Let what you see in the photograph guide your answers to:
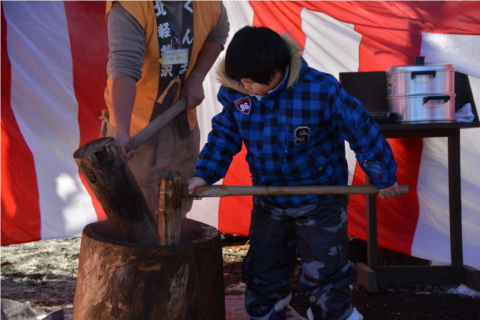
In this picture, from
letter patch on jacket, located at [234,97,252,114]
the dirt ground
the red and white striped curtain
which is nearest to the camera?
letter patch on jacket, located at [234,97,252,114]

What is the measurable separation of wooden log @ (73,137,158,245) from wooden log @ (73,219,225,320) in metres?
0.15

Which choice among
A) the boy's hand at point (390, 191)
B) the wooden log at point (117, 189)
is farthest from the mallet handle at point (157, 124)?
the boy's hand at point (390, 191)

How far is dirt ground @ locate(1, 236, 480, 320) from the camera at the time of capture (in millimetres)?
2924

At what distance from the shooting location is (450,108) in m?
3.00

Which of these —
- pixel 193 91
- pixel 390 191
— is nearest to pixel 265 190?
pixel 390 191

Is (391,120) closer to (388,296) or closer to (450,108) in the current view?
(450,108)

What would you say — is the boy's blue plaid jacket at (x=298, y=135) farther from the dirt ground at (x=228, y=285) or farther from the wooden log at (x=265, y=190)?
the dirt ground at (x=228, y=285)

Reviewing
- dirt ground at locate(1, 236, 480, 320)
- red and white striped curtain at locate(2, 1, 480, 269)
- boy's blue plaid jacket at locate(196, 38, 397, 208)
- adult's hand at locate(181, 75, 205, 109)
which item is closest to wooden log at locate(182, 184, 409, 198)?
boy's blue plaid jacket at locate(196, 38, 397, 208)

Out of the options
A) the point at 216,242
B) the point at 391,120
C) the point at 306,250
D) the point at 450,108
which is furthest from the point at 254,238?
the point at 450,108

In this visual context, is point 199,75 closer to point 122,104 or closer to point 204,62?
point 204,62

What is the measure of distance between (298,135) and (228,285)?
1.48 metres

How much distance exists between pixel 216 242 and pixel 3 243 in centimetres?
208

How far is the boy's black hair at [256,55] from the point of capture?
200cm

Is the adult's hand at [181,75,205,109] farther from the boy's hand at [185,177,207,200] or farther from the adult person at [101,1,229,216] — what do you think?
the boy's hand at [185,177,207,200]
